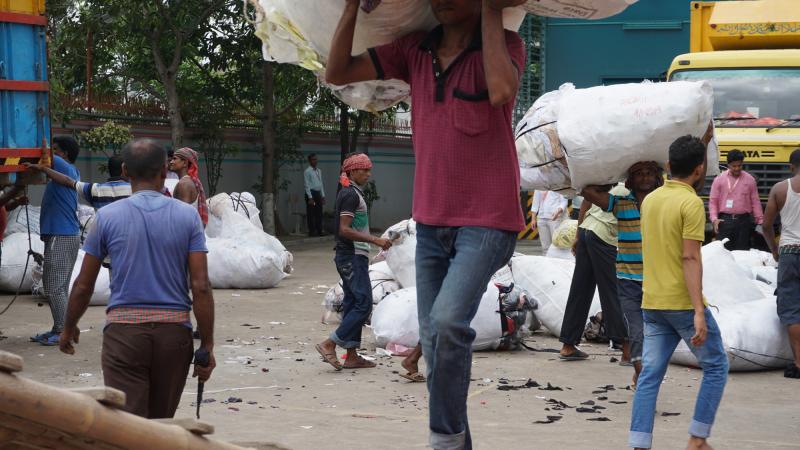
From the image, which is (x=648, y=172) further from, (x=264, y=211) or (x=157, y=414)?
(x=264, y=211)

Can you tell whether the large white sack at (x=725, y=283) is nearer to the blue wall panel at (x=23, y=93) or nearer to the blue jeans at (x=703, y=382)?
the blue jeans at (x=703, y=382)

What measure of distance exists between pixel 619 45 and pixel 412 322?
15.6 meters

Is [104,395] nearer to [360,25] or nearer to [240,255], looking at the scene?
[360,25]

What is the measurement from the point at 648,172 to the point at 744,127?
8.02 meters

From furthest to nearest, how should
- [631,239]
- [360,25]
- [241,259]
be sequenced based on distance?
[241,259] < [631,239] < [360,25]

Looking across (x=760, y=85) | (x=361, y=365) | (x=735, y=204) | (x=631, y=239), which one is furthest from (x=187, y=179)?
(x=760, y=85)

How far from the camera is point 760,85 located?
47.4 ft

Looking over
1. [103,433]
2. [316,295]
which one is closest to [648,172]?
[103,433]

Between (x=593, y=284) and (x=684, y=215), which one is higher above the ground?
(x=684, y=215)

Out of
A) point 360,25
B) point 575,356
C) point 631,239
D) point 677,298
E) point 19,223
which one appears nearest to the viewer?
point 360,25

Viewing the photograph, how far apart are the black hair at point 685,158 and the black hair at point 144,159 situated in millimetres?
2545

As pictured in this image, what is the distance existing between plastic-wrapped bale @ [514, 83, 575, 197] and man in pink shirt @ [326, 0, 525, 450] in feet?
8.97

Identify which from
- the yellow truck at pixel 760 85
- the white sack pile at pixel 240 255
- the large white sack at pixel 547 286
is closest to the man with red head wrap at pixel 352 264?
the large white sack at pixel 547 286

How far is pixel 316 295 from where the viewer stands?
1339 centimetres
